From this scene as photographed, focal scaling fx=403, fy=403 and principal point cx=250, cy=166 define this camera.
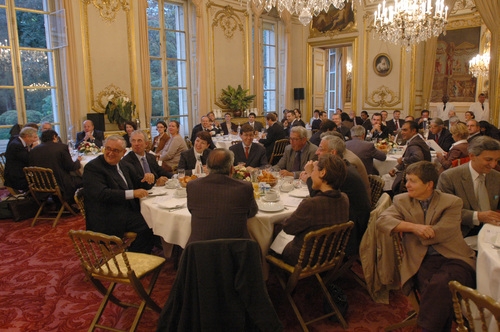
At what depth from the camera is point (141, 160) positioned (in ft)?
14.9

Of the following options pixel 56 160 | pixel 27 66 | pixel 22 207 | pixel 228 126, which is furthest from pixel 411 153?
pixel 27 66

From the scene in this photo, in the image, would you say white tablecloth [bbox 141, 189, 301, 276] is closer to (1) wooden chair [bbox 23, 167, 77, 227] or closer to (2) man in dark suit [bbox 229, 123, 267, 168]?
(2) man in dark suit [bbox 229, 123, 267, 168]

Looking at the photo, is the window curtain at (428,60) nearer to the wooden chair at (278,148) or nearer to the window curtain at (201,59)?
the window curtain at (201,59)

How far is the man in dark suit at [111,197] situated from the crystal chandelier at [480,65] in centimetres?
1278

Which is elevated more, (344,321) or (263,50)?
(263,50)

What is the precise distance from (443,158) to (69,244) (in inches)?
193

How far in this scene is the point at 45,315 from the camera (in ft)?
11.0

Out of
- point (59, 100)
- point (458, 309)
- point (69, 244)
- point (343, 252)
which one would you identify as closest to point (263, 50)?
point (59, 100)

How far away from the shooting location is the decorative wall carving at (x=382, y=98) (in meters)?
12.2

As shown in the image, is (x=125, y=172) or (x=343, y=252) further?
(x=125, y=172)

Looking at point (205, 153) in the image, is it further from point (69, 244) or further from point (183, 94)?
point (183, 94)

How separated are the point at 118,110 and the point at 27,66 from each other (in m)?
1.91

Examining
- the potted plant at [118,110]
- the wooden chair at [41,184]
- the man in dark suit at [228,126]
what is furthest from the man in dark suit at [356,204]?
the man in dark suit at [228,126]

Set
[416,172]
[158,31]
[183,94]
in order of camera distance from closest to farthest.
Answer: [416,172], [158,31], [183,94]
